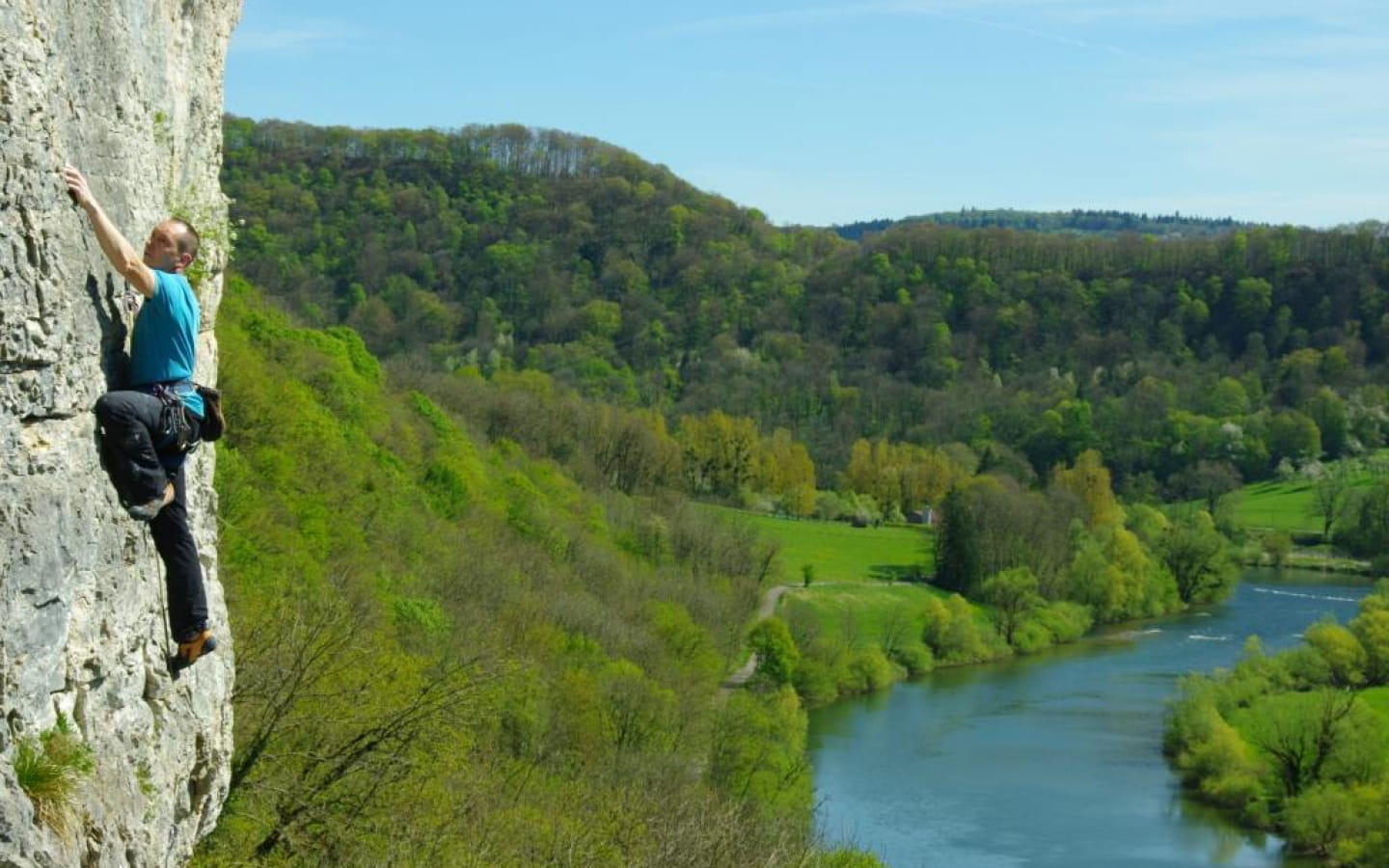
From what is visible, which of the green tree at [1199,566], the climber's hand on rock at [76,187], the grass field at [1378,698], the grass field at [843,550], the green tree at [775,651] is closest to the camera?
the climber's hand on rock at [76,187]

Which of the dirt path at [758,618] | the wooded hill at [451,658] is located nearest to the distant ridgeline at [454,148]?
the dirt path at [758,618]

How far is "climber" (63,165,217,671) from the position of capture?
5.62 m

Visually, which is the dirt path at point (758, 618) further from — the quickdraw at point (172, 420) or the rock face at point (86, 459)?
the quickdraw at point (172, 420)

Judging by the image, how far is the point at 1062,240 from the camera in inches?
4978

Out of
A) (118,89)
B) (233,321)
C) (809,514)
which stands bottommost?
(809,514)

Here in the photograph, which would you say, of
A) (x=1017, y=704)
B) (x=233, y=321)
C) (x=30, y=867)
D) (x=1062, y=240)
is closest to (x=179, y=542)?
(x=30, y=867)

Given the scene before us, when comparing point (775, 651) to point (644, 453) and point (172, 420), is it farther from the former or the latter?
point (172, 420)

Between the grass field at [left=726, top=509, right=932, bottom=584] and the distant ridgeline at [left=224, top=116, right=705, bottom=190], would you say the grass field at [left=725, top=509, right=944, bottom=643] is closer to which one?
the grass field at [left=726, top=509, right=932, bottom=584]

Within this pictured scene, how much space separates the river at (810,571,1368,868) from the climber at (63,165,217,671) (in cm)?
2504

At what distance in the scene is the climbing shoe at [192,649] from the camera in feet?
20.7

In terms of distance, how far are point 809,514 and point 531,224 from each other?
1663 inches

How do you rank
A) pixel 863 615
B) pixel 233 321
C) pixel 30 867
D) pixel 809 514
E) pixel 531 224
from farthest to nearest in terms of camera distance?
pixel 531 224, pixel 809 514, pixel 863 615, pixel 233 321, pixel 30 867

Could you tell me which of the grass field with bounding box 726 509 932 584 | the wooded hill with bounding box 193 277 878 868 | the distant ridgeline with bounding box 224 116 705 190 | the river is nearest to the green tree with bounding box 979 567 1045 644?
the river

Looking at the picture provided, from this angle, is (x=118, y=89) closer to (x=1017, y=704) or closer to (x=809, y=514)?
(x=1017, y=704)
